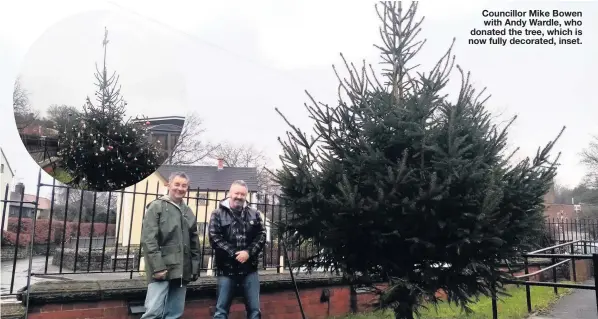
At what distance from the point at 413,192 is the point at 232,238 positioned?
1.81m

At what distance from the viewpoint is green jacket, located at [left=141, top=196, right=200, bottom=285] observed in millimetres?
3584

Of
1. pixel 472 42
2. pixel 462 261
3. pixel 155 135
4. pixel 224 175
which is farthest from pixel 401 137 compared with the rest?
pixel 224 175

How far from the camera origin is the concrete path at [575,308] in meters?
6.56

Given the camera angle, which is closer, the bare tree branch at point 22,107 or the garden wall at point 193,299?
the bare tree branch at point 22,107

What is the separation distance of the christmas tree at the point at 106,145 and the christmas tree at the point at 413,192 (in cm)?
131

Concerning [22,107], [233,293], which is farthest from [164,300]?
[22,107]

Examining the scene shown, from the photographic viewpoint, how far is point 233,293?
4.09m

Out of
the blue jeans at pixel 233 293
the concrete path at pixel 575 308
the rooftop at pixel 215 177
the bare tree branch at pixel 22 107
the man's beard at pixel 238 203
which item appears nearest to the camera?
the bare tree branch at pixel 22 107

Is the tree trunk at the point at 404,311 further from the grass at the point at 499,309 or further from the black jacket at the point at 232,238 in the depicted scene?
the black jacket at the point at 232,238

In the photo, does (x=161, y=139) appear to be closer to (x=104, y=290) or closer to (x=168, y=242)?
(x=168, y=242)

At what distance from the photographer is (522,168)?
12.6 ft

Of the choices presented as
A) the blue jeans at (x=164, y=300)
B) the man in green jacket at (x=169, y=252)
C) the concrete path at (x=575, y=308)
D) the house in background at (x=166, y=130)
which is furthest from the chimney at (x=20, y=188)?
the concrete path at (x=575, y=308)

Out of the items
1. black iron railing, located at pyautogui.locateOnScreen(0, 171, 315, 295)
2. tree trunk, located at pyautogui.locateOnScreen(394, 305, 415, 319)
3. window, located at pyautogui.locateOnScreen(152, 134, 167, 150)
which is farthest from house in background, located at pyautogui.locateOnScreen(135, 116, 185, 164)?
tree trunk, located at pyautogui.locateOnScreen(394, 305, 415, 319)

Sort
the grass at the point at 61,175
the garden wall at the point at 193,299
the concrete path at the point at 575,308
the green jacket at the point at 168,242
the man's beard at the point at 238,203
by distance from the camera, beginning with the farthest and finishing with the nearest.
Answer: the concrete path at the point at 575,308 → the man's beard at the point at 238,203 → the garden wall at the point at 193,299 → the green jacket at the point at 168,242 → the grass at the point at 61,175
